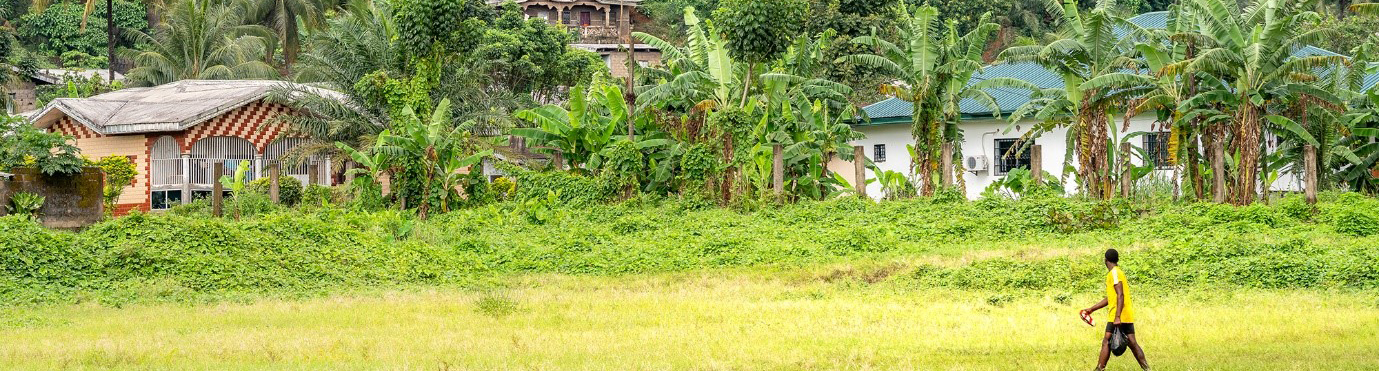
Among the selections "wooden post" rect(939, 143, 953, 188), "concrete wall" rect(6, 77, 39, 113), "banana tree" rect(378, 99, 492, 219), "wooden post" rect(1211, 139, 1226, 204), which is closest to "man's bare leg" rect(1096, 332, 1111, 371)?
"wooden post" rect(1211, 139, 1226, 204)

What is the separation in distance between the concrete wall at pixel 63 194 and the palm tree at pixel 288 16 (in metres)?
32.8

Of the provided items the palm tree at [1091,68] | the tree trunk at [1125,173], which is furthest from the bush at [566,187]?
the tree trunk at [1125,173]

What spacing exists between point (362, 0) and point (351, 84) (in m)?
15.7

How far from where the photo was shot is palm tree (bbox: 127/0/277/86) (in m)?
52.5

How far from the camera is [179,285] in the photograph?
63.5 ft

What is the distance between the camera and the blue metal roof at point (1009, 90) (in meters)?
34.5

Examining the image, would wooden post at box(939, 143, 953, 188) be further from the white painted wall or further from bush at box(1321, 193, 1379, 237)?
bush at box(1321, 193, 1379, 237)

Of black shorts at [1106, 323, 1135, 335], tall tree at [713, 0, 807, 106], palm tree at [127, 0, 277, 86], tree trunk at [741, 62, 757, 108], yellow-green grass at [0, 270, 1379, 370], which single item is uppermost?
palm tree at [127, 0, 277, 86]

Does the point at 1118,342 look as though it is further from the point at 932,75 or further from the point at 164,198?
the point at 164,198

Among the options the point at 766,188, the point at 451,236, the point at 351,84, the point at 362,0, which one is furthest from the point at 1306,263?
the point at 362,0

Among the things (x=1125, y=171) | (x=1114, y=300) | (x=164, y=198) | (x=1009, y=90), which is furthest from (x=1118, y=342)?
(x=164, y=198)

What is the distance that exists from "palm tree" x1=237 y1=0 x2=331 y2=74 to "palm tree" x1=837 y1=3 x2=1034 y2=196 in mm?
31824

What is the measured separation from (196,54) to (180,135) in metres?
16.0

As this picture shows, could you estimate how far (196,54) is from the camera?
52844 millimetres
